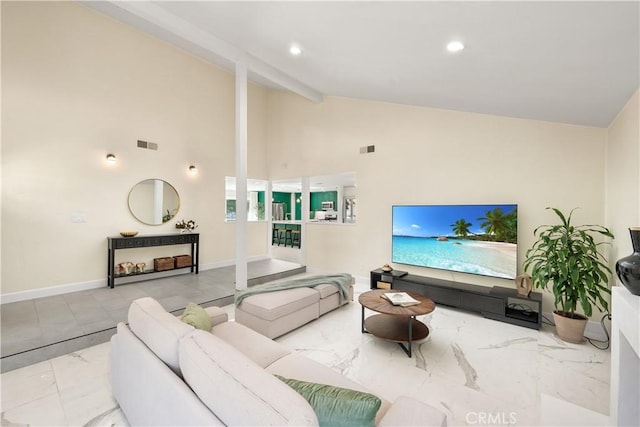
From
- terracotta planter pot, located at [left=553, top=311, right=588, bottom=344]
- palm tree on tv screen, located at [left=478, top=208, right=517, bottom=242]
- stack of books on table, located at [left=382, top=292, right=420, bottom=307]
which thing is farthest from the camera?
palm tree on tv screen, located at [left=478, top=208, right=517, bottom=242]

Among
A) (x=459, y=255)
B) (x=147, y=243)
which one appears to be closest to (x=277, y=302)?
(x=459, y=255)

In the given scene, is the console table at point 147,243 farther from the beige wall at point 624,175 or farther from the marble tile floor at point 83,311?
the beige wall at point 624,175

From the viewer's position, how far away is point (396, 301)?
2.75 meters

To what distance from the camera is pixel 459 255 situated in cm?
384

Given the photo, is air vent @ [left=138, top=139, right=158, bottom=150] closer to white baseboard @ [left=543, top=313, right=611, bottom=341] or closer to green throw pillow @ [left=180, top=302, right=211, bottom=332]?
green throw pillow @ [left=180, top=302, right=211, bottom=332]

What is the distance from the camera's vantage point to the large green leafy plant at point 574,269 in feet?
8.96

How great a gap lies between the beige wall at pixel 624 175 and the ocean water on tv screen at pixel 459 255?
963 millimetres

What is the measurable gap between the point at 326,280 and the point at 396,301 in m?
1.14

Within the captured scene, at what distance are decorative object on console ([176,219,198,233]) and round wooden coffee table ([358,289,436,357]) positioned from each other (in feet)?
12.8

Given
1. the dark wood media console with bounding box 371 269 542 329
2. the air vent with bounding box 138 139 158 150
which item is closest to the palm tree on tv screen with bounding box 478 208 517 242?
the dark wood media console with bounding box 371 269 542 329

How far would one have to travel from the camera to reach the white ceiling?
158 cm

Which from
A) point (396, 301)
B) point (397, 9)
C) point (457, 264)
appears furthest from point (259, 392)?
point (457, 264)

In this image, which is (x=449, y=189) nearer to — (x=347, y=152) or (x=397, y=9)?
(x=347, y=152)

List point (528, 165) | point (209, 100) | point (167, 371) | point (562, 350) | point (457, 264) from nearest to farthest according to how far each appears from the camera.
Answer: point (167, 371) < point (562, 350) < point (528, 165) < point (457, 264) < point (209, 100)
